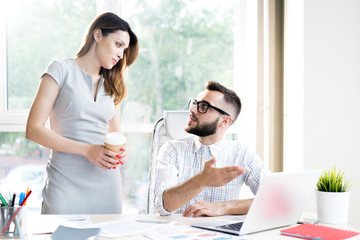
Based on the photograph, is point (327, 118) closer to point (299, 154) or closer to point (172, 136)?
point (299, 154)

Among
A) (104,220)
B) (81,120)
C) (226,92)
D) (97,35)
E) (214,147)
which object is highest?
(97,35)

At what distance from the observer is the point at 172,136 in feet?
7.43

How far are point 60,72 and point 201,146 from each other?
751 mm

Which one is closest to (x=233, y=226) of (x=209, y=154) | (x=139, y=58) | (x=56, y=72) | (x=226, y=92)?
(x=209, y=154)

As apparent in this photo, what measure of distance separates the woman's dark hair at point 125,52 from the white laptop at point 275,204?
3.02 feet

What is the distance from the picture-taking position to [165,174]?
6.25 ft

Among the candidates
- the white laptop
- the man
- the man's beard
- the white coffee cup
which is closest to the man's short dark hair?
the man

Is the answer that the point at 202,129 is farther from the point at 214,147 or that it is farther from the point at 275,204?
the point at 275,204

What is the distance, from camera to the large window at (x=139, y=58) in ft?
10.2

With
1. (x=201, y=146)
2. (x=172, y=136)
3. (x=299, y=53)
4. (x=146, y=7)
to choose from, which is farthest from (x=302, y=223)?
(x=146, y=7)

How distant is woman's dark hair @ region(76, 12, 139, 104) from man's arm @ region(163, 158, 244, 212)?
0.65 meters

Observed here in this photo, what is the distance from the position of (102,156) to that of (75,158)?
0.95ft

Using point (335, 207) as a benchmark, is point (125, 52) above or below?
above

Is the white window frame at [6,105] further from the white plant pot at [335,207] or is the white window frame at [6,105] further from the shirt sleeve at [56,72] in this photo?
the white plant pot at [335,207]
